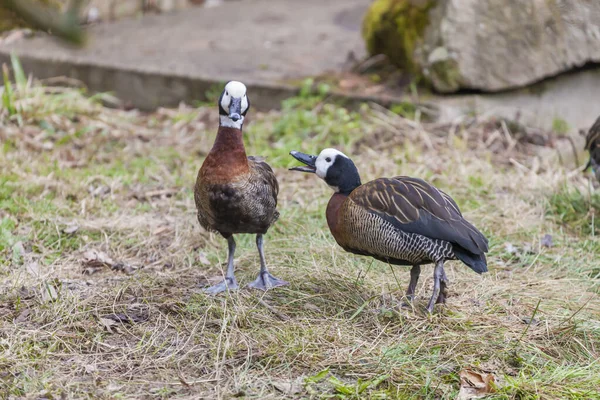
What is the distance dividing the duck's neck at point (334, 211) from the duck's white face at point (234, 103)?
0.67m

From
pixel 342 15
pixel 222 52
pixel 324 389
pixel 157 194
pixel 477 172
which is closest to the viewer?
pixel 324 389

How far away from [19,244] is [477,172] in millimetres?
3672

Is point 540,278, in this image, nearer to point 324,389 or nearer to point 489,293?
point 489,293

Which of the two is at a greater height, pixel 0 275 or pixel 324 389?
pixel 324 389

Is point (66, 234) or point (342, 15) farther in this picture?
point (342, 15)

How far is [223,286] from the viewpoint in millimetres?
4520

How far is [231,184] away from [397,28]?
4467 millimetres

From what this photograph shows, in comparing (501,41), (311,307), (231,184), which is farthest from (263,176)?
(501,41)

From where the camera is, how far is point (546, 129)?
798 centimetres

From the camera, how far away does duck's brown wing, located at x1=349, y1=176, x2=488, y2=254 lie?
13.1ft

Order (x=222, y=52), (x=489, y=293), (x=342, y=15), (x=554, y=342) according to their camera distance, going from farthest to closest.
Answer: (x=342, y=15)
(x=222, y=52)
(x=489, y=293)
(x=554, y=342)

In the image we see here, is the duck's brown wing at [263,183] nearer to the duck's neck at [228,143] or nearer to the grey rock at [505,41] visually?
the duck's neck at [228,143]

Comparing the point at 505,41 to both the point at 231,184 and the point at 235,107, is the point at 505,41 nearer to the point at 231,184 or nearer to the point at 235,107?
the point at 235,107

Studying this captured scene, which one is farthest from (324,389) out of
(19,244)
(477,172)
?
(477,172)
